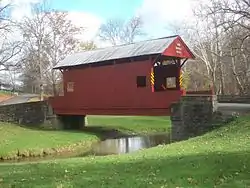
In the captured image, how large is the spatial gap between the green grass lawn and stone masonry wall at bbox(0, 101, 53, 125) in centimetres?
660

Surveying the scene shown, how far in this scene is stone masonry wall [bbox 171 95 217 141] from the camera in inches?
993

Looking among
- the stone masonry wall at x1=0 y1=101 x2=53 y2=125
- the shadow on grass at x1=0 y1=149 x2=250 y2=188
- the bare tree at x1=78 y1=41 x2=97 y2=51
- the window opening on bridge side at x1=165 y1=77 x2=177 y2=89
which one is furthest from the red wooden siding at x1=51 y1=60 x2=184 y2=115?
the bare tree at x1=78 y1=41 x2=97 y2=51

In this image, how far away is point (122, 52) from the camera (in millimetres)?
33531

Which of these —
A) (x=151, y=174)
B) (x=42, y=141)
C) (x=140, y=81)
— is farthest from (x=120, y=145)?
(x=151, y=174)

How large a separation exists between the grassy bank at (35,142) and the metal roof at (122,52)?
6744 millimetres

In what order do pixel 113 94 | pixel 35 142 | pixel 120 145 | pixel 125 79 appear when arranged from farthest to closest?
pixel 113 94, pixel 125 79, pixel 120 145, pixel 35 142

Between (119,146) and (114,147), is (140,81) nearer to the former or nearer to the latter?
(119,146)

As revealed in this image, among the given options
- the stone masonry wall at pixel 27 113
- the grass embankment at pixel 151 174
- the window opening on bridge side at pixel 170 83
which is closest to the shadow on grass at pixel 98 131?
the stone masonry wall at pixel 27 113

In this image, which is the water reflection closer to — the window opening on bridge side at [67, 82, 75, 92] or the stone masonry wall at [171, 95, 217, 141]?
the stone masonry wall at [171, 95, 217, 141]

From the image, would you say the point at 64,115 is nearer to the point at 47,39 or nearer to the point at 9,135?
the point at 9,135

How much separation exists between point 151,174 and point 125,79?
22.6m

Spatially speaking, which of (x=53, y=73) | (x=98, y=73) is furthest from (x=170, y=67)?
(x=53, y=73)

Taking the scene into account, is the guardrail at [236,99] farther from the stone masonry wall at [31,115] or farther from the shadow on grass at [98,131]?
the stone masonry wall at [31,115]

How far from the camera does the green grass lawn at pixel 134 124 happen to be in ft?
135
